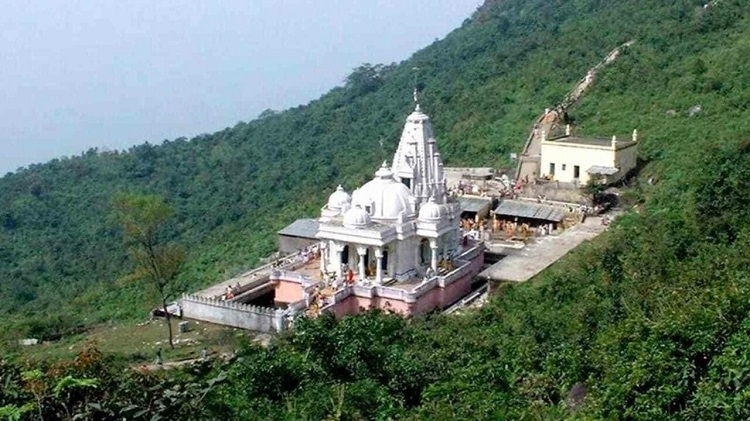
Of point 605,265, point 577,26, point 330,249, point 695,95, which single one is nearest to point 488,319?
point 605,265

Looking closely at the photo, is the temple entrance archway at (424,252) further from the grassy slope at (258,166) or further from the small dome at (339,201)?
the grassy slope at (258,166)

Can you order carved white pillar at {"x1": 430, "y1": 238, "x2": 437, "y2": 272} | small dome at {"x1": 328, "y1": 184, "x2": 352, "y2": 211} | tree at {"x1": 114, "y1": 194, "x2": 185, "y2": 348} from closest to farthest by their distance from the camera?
tree at {"x1": 114, "y1": 194, "x2": 185, "y2": 348} → carved white pillar at {"x1": 430, "y1": 238, "x2": 437, "y2": 272} → small dome at {"x1": 328, "y1": 184, "x2": 352, "y2": 211}

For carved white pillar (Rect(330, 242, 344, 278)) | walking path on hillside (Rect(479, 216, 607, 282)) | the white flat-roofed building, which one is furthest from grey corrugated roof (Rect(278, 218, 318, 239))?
the white flat-roofed building

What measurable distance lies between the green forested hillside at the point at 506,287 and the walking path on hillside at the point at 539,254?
1.16 m

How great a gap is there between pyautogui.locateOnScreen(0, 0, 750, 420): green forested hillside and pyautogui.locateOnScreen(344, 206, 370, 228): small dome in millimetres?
4565

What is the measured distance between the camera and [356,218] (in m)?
27.2

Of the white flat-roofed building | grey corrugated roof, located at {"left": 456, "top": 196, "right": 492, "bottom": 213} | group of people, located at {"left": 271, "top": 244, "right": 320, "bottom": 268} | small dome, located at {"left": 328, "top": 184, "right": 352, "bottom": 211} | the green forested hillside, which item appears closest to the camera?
the green forested hillside

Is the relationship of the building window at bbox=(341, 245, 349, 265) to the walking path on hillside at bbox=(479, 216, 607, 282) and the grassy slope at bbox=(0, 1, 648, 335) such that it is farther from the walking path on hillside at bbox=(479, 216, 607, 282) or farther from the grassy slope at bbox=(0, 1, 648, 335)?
the grassy slope at bbox=(0, 1, 648, 335)

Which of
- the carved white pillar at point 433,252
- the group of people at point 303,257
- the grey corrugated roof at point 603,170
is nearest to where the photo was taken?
the carved white pillar at point 433,252

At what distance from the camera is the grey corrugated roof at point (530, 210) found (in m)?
33.7

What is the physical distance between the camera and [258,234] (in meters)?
43.2

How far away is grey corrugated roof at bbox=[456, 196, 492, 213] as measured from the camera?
34.8 metres

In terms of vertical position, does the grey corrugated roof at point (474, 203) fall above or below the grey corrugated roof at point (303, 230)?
above

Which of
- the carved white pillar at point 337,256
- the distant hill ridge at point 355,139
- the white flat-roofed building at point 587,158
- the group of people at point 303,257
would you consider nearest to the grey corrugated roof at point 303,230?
the group of people at point 303,257
